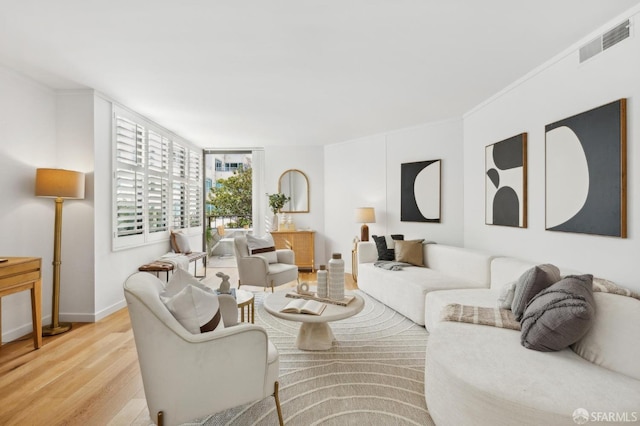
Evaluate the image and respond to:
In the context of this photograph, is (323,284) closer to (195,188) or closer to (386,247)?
(386,247)

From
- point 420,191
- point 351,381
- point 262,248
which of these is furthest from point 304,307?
point 420,191

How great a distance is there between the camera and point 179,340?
1520 millimetres

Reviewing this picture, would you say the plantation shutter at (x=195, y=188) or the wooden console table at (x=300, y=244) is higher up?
the plantation shutter at (x=195, y=188)

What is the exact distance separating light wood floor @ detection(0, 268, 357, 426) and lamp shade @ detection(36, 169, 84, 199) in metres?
1.41

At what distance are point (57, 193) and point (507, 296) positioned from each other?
4.19 metres

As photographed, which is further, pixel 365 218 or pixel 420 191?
pixel 365 218

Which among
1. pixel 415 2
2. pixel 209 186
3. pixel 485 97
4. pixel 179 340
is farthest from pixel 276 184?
pixel 179 340

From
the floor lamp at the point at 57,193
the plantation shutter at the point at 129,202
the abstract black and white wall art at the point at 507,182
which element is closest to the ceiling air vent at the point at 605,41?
the abstract black and white wall art at the point at 507,182

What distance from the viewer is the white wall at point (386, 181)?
188 inches

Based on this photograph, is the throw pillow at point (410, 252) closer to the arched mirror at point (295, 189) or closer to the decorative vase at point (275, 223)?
the arched mirror at point (295, 189)

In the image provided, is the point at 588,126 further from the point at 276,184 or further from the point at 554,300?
the point at 276,184

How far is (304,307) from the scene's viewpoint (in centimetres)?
254

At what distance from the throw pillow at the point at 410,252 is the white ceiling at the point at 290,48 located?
1833 mm

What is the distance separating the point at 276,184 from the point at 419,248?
3.37 meters
